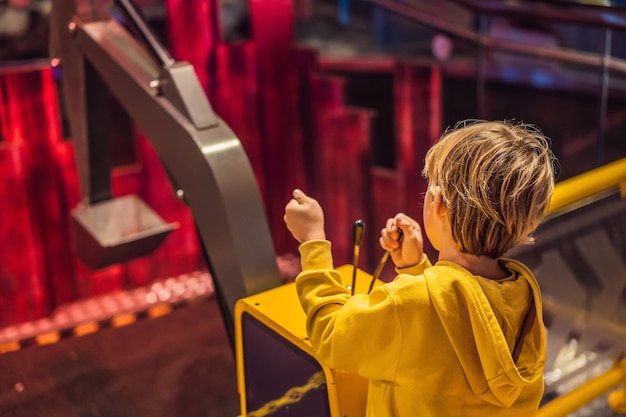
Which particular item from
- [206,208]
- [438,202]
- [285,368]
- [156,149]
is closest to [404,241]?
[438,202]

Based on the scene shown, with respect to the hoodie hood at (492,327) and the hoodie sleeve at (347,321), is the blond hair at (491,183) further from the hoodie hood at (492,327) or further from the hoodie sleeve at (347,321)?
the hoodie sleeve at (347,321)

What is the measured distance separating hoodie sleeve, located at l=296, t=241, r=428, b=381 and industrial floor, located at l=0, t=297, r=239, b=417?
1322 mm

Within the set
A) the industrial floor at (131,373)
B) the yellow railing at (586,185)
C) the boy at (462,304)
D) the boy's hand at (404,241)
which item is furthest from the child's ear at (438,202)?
the industrial floor at (131,373)

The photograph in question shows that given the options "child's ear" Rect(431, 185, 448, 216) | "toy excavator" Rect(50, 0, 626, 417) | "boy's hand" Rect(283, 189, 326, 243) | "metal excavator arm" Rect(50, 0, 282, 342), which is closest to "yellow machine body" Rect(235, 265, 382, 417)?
"toy excavator" Rect(50, 0, 626, 417)

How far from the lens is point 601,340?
2.18 metres

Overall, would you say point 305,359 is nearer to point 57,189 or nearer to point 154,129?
point 154,129

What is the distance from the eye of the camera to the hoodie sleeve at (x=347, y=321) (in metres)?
1.17

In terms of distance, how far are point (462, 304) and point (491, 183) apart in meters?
0.19

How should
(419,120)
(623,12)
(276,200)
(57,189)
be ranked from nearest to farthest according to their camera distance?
(623,12) → (57,189) → (419,120) → (276,200)

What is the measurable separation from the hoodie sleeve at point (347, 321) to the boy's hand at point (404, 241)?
0.12 meters

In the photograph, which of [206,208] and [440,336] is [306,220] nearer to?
[440,336]

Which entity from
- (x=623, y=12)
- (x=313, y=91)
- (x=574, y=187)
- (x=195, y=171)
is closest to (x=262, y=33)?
(x=313, y=91)

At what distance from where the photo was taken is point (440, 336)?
46.4 inches

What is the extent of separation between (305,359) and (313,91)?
2.34 m
